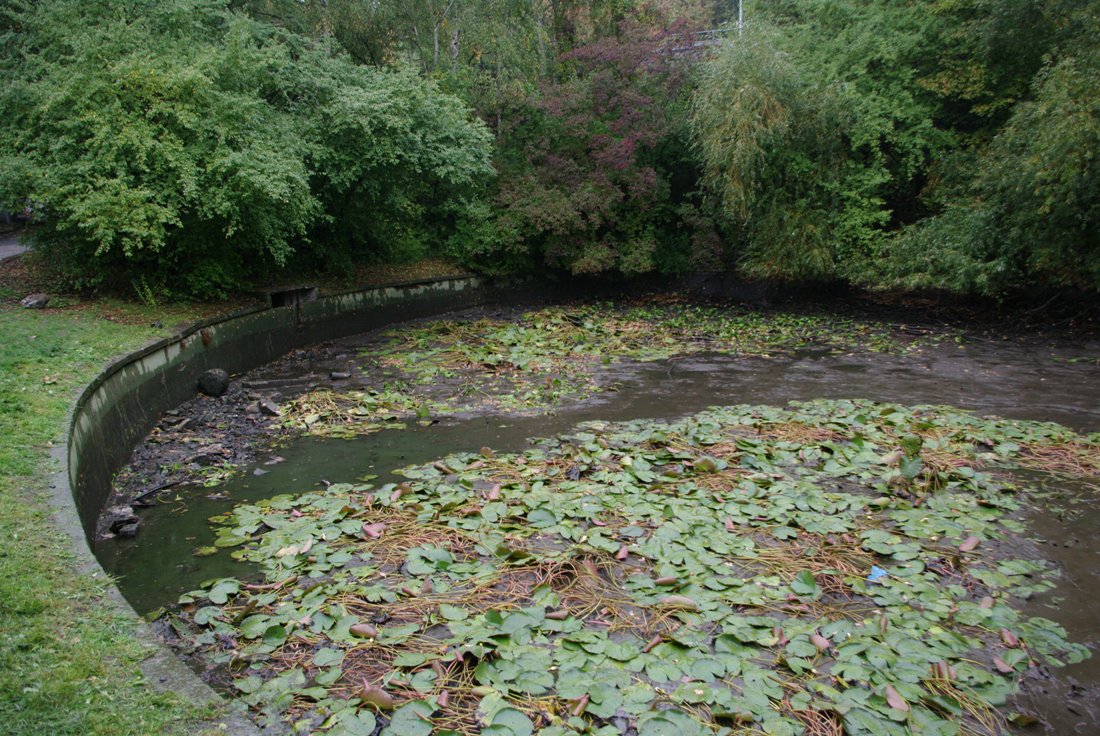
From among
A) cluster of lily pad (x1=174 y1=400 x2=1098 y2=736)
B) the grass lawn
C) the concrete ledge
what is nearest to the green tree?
cluster of lily pad (x1=174 y1=400 x2=1098 y2=736)

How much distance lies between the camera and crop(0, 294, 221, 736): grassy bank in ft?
10.0

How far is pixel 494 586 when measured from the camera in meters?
4.99

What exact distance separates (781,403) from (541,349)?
195 inches

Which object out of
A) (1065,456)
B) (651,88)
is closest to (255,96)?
(651,88)

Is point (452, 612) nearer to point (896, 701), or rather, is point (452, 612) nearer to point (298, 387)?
point (896, 701)

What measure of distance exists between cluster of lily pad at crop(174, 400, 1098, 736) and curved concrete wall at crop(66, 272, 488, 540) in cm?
155

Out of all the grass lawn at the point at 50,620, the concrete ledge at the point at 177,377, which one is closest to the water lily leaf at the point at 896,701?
the concrete ledge at the point at 177,377

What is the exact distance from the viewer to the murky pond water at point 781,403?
488 cm

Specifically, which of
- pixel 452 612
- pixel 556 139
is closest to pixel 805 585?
pixel 452 612

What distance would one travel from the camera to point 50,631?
364cm

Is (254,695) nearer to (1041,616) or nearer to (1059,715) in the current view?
(1059,715)

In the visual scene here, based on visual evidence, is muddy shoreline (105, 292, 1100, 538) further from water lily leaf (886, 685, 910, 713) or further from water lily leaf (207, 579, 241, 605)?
water lily leaf (886, 685, 910, 713)

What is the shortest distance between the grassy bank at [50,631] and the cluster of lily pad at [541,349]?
3.35 m

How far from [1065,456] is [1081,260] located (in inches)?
250
